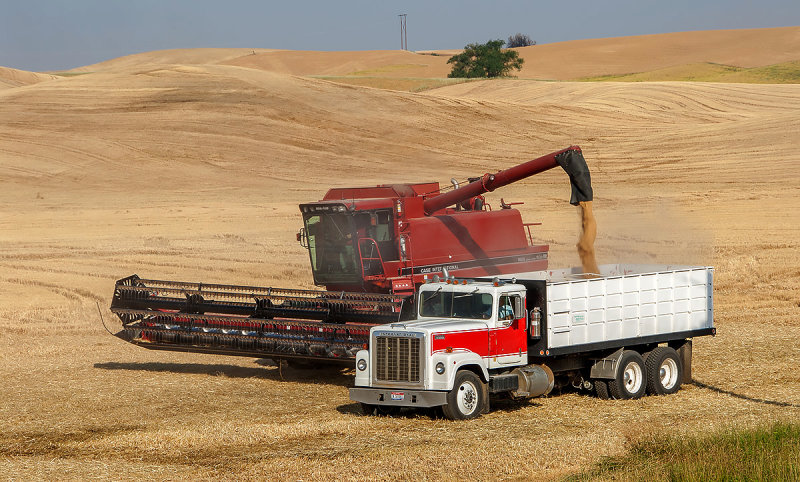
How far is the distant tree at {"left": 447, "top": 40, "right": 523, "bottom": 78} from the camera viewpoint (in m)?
106

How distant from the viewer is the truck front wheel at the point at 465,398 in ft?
52.6

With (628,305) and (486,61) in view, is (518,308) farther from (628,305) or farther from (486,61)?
(486,61)

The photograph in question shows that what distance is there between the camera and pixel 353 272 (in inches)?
911

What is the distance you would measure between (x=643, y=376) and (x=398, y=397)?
4.79 m

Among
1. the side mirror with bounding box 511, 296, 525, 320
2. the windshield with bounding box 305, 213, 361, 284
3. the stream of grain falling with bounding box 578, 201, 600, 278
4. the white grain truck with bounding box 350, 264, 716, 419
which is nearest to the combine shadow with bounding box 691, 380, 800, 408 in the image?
the white grain truck with bounding box 350, 264, 716, 419

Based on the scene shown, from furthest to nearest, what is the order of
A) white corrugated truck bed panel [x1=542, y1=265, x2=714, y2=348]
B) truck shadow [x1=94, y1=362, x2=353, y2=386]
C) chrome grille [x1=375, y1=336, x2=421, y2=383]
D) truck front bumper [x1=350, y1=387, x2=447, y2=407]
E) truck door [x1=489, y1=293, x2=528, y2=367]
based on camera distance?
truck shadow [x1=94, y1=362, x2=353, y2=386]
white corrugated truck bed panel [x1=542, y1=265, x2=714, y2=348]
truck door [x1=489, y1=293, x2=528, y2=367]
chrome grille [x1=375, y1=336, x2=421, y2=383]
truck front bumper [x1=350, y1=387, x2=447, y2=407]

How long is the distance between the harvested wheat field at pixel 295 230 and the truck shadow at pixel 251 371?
109mm

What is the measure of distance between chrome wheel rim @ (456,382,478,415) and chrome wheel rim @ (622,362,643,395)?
3278 millimetres

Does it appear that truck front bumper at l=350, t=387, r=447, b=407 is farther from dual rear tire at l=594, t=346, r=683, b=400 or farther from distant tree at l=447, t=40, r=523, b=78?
distant tree at l=447, t=40, r=523, b=78

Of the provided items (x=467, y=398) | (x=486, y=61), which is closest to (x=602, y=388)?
(x=467, y=398)

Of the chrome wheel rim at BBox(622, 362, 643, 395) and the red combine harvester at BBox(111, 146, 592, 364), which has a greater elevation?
the red combine harvester at BBox(111, 146, 592, 364)

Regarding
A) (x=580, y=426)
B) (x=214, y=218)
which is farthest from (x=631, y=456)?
(x=214, y=218)

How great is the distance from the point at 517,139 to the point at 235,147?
16.3m

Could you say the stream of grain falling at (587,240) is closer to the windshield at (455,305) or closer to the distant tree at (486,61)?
the windshield at (455,305)
